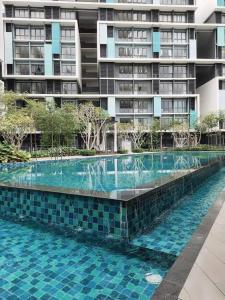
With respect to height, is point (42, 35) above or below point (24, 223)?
above

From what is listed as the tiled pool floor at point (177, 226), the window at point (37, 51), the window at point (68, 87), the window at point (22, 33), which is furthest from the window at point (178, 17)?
the tiled pool floor at point (177, 226)

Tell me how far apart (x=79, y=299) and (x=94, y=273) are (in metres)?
0.50

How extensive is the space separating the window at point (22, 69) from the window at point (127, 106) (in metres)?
13.9

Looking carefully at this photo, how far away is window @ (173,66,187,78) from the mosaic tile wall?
33.9m

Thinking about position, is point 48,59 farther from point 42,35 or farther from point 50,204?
point 50,204

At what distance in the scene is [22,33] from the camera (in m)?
33.7

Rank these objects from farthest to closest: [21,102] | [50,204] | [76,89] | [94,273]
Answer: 1. [76,89]
2. [21,102]
3. [50,204]
4. [94,273]

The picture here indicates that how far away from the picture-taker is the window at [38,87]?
111 ft

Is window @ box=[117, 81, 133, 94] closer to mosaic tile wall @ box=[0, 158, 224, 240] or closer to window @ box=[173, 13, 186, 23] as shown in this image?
window @ box=[173, 13, 186, 23]

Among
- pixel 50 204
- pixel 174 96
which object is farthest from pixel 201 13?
pixel 50 204

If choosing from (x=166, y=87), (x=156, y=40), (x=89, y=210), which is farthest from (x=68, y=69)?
(x=89, y=210)

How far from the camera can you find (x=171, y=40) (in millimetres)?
36312

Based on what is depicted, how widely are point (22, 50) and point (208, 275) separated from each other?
37263mm

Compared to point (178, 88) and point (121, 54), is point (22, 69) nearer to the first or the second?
point (121, 54)
